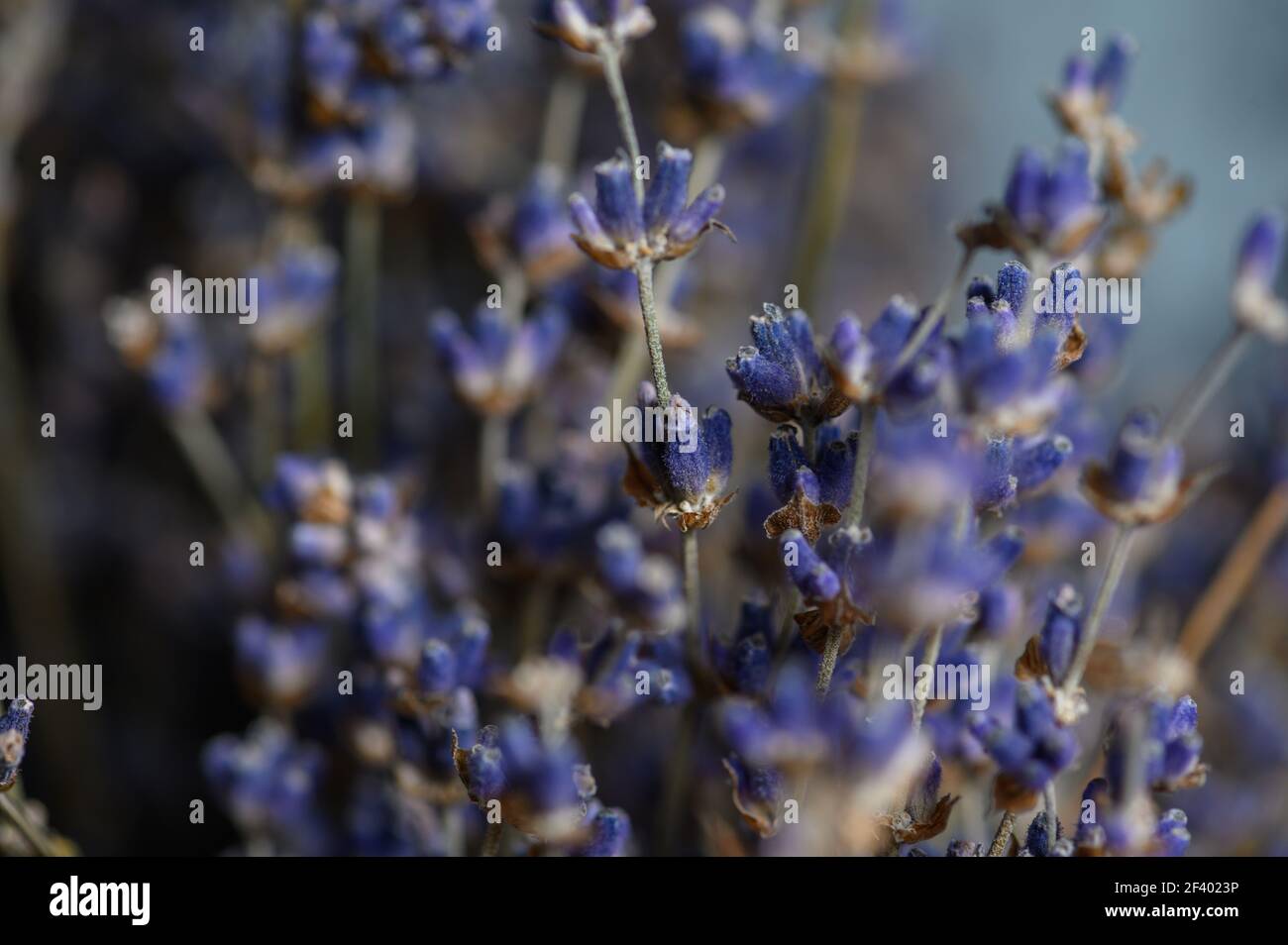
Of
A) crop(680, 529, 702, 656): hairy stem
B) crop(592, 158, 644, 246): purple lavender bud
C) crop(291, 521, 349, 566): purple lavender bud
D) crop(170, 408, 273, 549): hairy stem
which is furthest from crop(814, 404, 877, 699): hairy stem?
crop(170, 408, 273, 549): hairy stem

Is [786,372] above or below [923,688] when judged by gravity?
above

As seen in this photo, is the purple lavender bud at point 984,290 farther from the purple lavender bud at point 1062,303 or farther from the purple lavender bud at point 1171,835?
the purple lavender bud at point 1171,835

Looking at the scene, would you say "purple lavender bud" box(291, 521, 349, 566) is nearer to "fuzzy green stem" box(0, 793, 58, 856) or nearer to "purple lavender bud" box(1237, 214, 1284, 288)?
"fuzzy green stem" box(0, 793, 58, 856)

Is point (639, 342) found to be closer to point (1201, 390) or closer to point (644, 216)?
point (644, 216)
